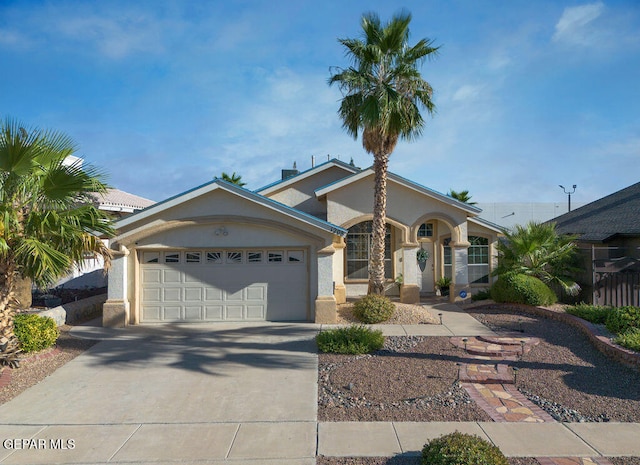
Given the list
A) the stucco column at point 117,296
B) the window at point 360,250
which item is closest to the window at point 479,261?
the window at point 360,250

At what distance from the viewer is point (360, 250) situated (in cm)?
1744

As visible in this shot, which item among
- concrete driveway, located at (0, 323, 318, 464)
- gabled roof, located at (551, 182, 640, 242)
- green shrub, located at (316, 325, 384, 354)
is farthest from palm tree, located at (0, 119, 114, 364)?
gabled roof, located at (551, 182, 640, 242)

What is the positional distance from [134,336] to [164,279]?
207 centimetres

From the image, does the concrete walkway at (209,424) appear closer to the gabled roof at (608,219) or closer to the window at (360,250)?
the window at (360,250)

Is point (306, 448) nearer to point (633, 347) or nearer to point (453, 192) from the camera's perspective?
point (633, 347)

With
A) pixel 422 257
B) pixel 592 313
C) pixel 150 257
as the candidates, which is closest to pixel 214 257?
pixel 150 257

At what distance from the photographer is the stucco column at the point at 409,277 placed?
1578cm

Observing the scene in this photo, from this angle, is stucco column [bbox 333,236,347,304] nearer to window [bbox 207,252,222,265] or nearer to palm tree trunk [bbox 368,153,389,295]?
palm tree trunk [bbox 368,153,389,295]

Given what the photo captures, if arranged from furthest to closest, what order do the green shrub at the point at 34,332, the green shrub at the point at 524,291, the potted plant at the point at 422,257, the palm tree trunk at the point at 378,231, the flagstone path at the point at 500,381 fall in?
the potted plant at the point at 422,257 → the palm tree trunk at the point at 378,231 → the green shrub at the point at 524,291 → the green shrub at the point at 34,332 → the flagstone path at the point at 500,381

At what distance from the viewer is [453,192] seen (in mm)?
27516

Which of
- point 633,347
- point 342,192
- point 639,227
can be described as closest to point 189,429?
point 633,347

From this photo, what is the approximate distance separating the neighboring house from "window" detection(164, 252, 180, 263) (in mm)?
12720

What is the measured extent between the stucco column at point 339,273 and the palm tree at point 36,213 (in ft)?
27.3

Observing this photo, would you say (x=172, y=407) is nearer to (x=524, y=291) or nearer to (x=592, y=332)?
(x=592, y=332)
